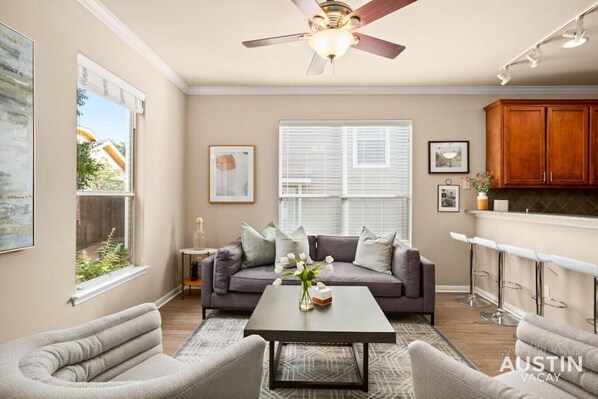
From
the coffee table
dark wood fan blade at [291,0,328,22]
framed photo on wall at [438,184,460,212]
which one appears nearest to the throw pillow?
the coffee table

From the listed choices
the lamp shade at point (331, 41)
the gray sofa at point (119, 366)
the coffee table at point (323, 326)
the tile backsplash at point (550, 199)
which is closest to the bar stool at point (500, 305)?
the tile backsplash at point (550, 199)

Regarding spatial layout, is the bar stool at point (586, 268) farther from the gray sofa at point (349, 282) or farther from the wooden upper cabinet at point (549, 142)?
the wooden upper cabinet at point (549, 142)

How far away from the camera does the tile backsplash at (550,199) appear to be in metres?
4.68

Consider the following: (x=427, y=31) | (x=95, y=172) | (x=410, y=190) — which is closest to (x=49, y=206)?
(x=95, y=172)

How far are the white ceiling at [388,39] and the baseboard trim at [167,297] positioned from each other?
2765 millimetres

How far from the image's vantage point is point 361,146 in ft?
16.0

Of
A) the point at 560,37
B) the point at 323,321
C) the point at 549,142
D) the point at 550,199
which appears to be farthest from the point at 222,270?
the point at 550,199

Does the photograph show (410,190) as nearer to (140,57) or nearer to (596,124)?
(596,124)

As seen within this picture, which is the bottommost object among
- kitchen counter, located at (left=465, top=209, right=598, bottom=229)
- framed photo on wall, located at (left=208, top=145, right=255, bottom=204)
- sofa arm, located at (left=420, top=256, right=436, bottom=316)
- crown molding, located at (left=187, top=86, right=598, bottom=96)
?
sofa arm, located at (left=420, top=256, right=436, bottom=316)

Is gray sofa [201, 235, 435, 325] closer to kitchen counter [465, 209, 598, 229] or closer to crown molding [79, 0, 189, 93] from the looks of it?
kitchen counter [465, 209, 598, 229]

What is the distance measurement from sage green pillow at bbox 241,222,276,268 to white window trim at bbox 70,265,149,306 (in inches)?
42.3

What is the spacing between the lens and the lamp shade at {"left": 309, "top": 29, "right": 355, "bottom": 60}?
7.18 ft

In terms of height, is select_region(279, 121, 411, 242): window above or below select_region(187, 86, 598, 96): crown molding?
below

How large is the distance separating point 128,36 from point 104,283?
227 cm
